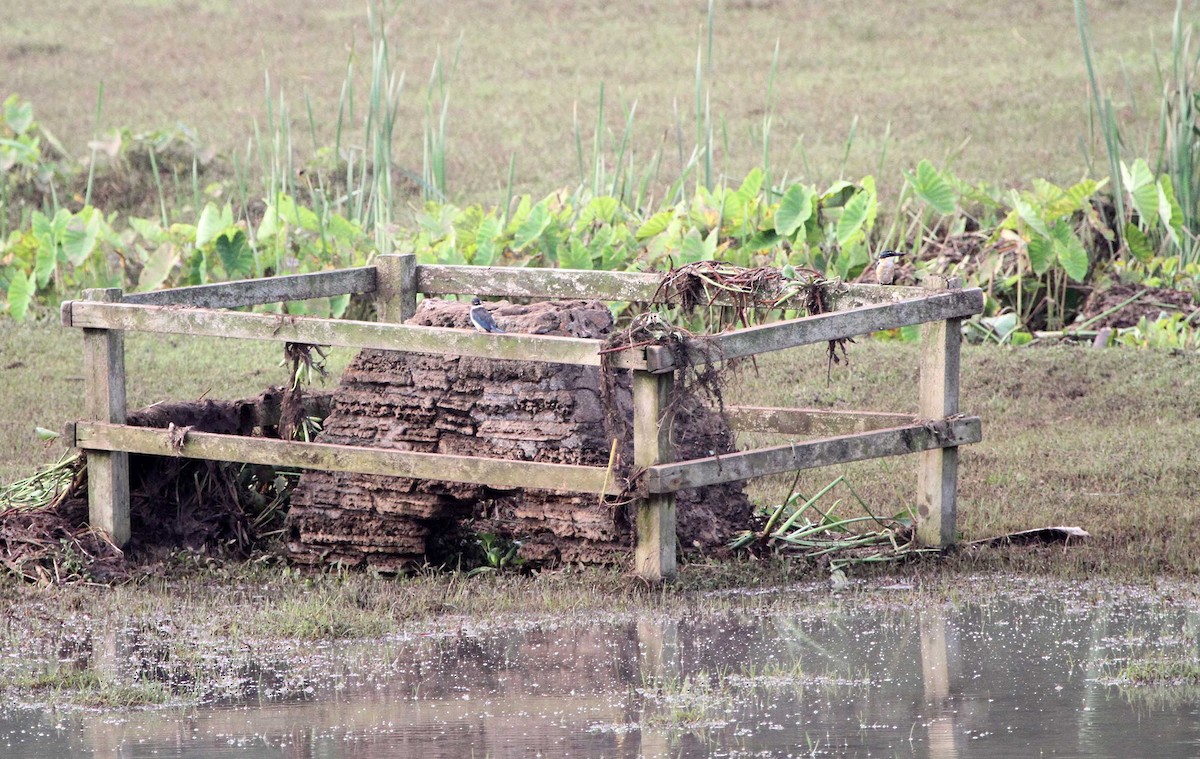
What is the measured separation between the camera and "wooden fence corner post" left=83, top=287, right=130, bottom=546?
651 centimetres

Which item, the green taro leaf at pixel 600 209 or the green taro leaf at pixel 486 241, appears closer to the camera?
the green taro leaf at pixel 486 241

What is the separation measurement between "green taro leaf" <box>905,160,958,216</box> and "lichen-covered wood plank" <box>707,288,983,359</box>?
173 inches

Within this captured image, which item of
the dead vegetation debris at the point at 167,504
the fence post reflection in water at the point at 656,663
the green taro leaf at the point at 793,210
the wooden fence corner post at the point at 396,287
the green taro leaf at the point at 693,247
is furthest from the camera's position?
the green taro leaf at the point at 793,210

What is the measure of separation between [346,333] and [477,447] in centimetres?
70

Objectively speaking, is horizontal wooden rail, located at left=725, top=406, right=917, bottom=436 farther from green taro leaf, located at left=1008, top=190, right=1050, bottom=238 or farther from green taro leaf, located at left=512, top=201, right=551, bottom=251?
green taro leaf, located at left=1008, top=190, right=1050, bottom=238

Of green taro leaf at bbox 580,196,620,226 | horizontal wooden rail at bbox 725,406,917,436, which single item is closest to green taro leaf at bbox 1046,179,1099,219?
green taro leaf at bbox 580,196,620,226

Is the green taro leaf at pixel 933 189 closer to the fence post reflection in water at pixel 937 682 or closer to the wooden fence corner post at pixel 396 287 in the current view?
the wooden fence corner post at pixel 396 287

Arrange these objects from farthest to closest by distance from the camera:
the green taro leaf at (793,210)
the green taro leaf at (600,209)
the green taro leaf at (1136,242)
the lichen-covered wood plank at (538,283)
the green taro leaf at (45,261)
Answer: the green taro leaf at (45,261), the green taro leaf at (1136,242), the green taro leaf at (600,209), the green taro leaf at (793,210), the lichen-covered wood plank at (538,283)

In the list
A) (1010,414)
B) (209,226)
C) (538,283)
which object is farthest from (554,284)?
(209,226)

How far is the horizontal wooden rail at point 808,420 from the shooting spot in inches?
267

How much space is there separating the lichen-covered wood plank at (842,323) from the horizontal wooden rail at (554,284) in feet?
1.16

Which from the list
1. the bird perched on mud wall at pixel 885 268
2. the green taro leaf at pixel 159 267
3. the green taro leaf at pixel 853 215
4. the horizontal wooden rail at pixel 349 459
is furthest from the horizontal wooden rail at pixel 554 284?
the green taro leaf at pixel 159 267

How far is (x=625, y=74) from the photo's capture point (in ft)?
58.2

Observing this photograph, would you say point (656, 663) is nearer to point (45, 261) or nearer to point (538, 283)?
point (538, 283)
